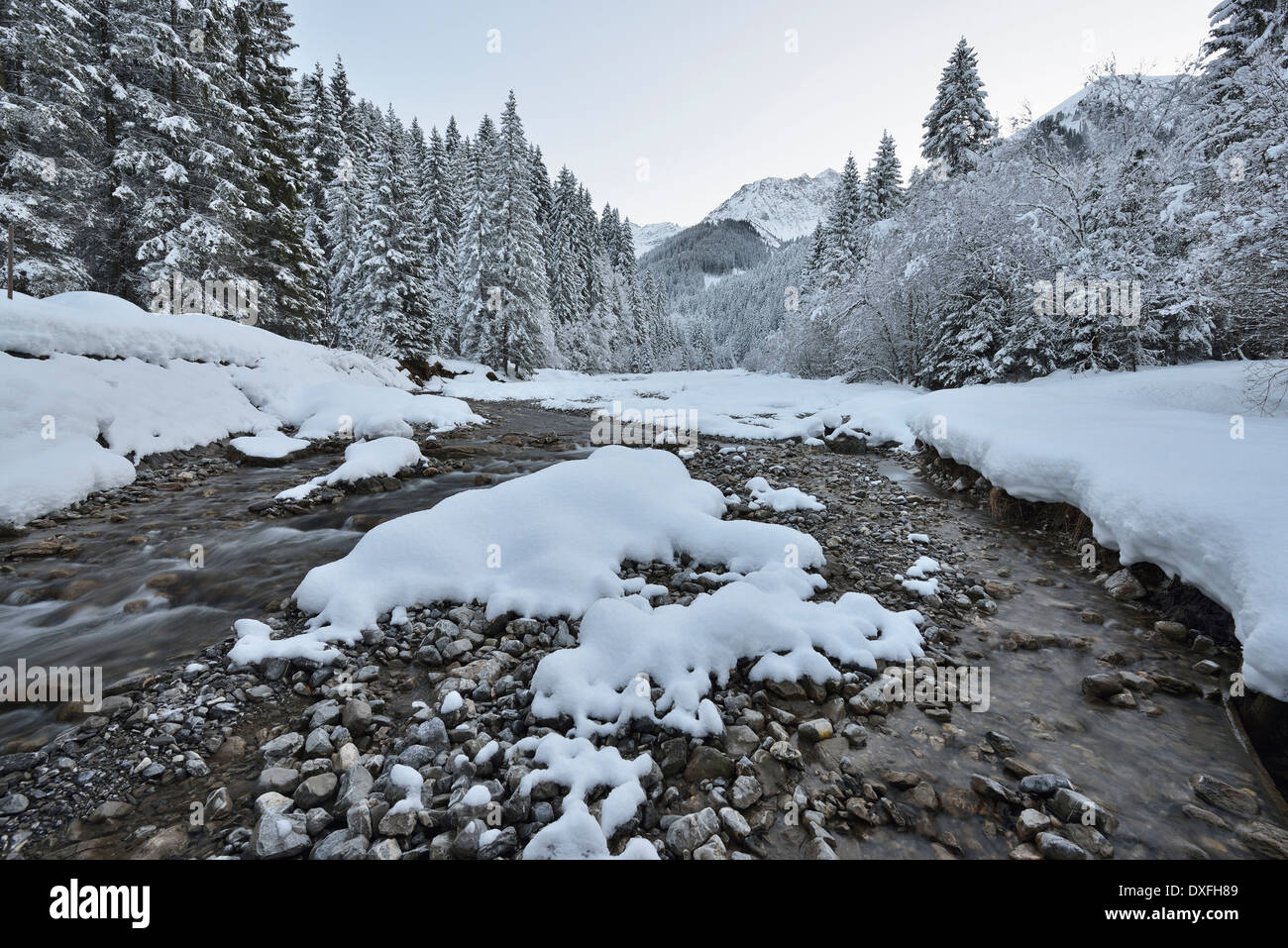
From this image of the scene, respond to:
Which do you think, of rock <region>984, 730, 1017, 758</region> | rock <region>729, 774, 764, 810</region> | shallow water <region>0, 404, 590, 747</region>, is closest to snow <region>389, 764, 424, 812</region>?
rock <region>729, 774, 764, 810</region>


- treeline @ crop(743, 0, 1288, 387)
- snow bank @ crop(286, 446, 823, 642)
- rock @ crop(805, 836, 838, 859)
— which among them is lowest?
rock @ crop(805, 836, 838, 859)

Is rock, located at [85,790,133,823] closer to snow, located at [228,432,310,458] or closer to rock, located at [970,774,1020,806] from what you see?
rock, located at [970,774,1020,806]

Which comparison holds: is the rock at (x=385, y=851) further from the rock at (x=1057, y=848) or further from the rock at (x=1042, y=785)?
the rock at (x=1042, y=785)

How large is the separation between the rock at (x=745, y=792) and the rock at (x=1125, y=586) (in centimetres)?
490

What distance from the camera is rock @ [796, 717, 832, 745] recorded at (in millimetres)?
3139

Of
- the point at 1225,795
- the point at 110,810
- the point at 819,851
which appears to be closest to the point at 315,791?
the point at 110,810

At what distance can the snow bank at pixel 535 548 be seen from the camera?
4.47 m

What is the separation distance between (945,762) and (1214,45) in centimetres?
2738

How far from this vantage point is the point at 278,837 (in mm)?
2275

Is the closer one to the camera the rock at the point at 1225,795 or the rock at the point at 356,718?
the rock at the point at 1225,795

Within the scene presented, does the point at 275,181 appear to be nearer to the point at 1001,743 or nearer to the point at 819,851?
the point at 819,851

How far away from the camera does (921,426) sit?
12.5m

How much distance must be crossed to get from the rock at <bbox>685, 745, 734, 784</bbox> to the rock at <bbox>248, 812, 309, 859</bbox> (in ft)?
6.31

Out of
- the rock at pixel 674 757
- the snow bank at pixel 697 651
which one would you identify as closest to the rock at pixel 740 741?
the snow bank at pixel 697 651
